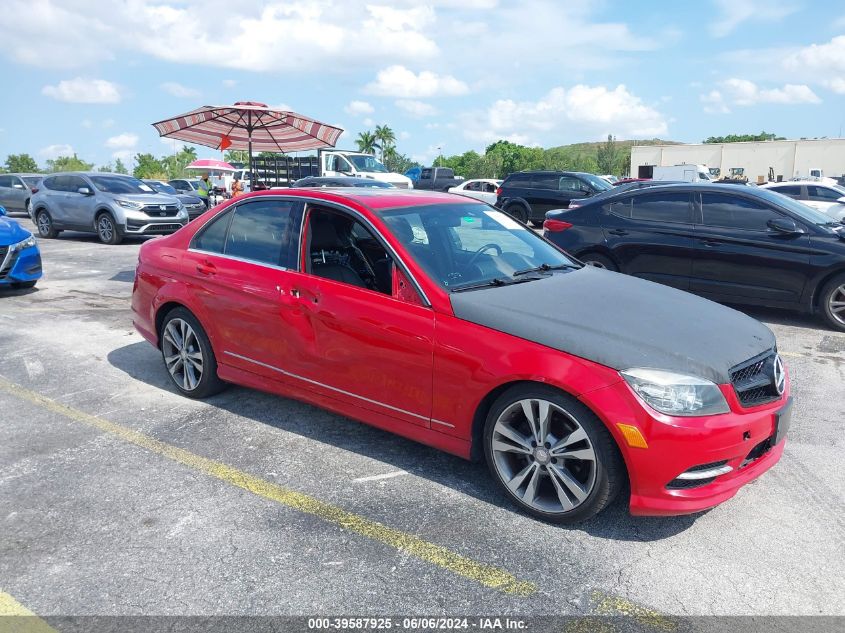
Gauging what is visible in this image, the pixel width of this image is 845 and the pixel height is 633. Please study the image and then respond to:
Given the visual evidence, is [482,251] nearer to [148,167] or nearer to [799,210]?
[799,210]

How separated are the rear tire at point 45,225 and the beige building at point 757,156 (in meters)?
60.7

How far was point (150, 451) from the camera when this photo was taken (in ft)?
14.0

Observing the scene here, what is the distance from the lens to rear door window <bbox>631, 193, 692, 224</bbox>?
8.13 m

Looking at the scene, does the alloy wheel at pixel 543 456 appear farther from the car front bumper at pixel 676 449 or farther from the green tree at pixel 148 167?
the green tree at pixel 148 167

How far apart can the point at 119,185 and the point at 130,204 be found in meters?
1.14

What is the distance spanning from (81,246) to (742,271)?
13385 mm

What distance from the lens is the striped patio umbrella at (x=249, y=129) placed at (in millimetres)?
11883

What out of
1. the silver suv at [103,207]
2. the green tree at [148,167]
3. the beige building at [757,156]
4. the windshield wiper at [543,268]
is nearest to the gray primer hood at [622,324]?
the windshield wiper at [543,268]

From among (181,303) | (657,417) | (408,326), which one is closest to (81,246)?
(181,303)

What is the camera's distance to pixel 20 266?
30.2ft

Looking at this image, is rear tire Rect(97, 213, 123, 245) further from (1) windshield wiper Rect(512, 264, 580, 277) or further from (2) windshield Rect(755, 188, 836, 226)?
(1) windshield wiper Rect(512, 264, 580, 277)

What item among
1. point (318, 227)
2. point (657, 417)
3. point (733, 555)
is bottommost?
point (733, 555)

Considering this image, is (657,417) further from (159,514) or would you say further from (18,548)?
(18,548)

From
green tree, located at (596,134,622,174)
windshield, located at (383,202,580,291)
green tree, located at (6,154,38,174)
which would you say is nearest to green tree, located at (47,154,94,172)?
green tree, located at (6,154,38,174)
